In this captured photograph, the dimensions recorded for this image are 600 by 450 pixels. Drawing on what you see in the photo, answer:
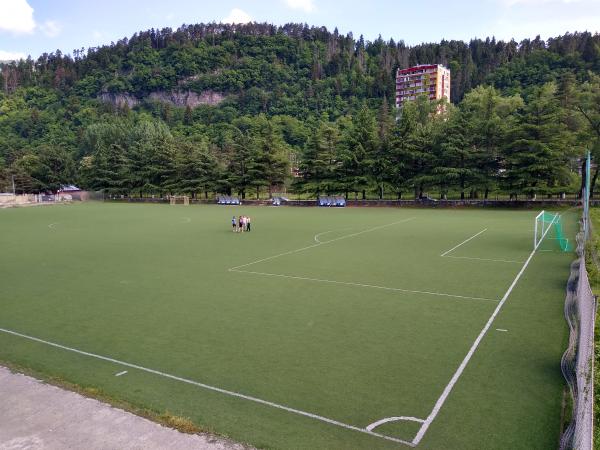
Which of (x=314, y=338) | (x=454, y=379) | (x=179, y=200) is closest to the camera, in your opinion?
(x=454, y=379)

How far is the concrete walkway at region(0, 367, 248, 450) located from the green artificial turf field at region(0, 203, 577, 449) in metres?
0.54

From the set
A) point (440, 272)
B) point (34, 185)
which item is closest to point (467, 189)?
point (440, 272)

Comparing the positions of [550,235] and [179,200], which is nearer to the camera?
[550,235]

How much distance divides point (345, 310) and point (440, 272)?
631 centimetres

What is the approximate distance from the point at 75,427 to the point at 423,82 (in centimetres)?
19477

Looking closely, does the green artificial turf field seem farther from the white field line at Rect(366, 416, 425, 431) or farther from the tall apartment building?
the tall apartment building

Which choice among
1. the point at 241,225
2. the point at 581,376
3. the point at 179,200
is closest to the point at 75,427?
the point at 581,376

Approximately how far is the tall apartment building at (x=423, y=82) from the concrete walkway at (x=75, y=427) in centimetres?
18375

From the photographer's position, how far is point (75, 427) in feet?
22.0

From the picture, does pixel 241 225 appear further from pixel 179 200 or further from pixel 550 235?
pixel 179 200

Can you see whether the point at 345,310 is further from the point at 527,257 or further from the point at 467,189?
the point at 467,189

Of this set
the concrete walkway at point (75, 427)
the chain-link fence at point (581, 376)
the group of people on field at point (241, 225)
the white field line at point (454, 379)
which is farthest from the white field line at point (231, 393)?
the group of people on field at point (241, 225)

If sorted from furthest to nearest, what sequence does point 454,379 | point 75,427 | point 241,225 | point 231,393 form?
point 241,225 → point 454,379 → point 231,393 → point 75,427

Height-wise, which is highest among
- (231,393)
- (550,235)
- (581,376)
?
(550,235)
